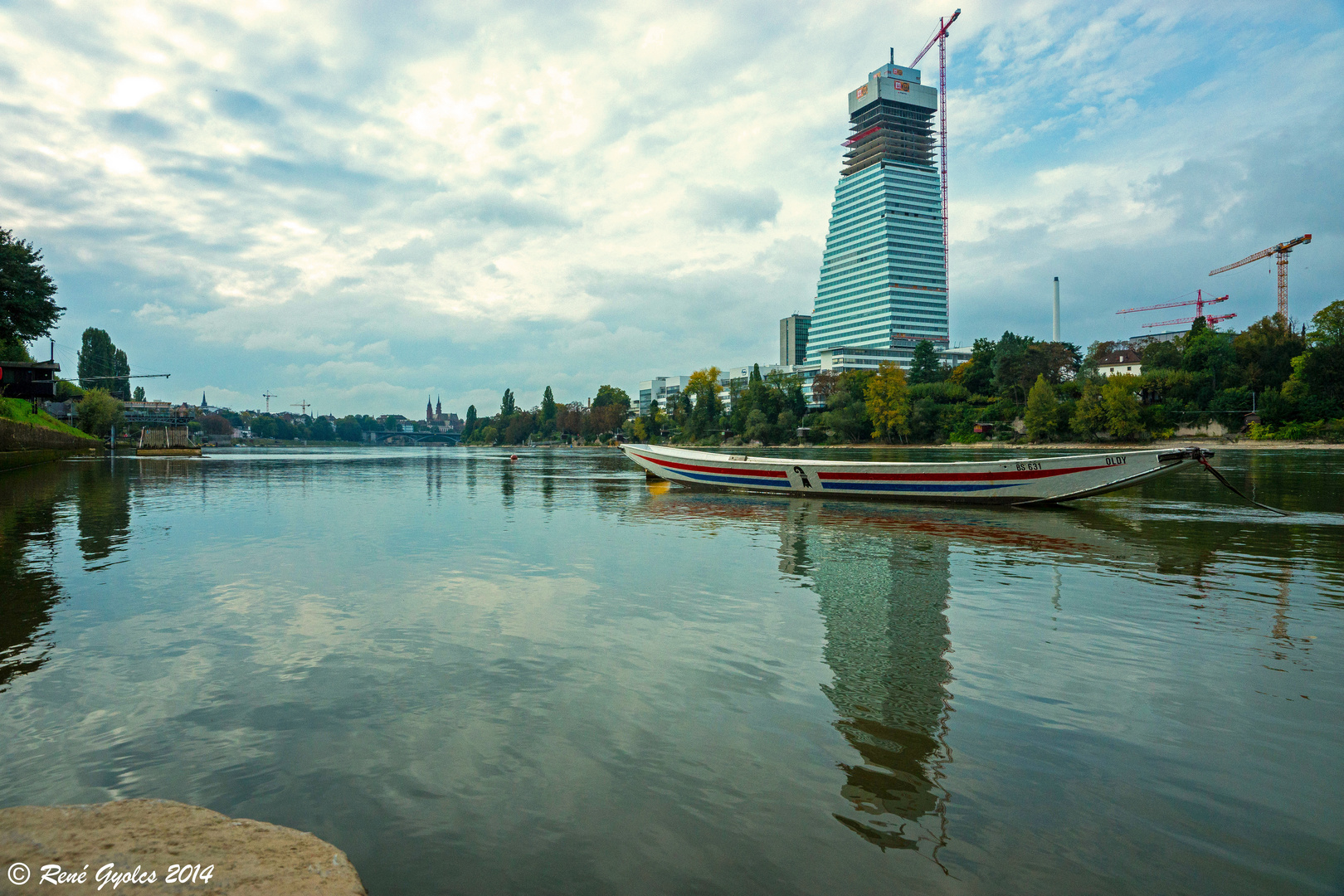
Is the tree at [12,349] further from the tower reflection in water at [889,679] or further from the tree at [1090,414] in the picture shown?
the tree at [1090,414]

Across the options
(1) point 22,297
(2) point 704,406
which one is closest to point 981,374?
(2) point 704,406

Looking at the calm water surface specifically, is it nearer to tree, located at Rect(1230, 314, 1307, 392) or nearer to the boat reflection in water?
the boat reflection in water

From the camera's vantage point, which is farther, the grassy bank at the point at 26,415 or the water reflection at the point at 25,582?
the grassy bank at the point at 26,415

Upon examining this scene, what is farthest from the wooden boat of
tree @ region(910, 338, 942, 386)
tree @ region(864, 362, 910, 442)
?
tree @ region(910, 338, 942, 386)

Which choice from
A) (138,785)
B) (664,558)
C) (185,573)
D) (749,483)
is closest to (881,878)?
(138,785)

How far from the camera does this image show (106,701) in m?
6.56

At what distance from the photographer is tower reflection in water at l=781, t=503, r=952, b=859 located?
4.61m

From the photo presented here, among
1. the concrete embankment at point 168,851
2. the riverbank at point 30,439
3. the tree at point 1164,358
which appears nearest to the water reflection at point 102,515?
the riverbank at point 30,439

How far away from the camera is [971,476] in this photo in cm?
2612

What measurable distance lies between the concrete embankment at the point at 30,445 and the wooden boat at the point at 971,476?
49550 millimetres

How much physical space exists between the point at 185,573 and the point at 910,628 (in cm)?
1356

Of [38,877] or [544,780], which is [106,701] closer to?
[38,877]

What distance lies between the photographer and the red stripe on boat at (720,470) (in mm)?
31500

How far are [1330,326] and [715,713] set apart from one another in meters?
112
